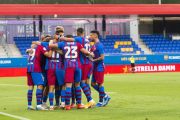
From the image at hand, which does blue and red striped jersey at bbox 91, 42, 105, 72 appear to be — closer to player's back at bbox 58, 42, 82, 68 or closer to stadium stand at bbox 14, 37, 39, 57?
player's back at bbox 58, 42, 82, 68

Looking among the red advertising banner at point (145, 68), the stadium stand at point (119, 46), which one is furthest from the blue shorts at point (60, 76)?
the stadium stand at point (119, 46)

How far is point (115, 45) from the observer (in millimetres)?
43531

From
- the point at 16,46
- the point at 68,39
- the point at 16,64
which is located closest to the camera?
the point at 68,39

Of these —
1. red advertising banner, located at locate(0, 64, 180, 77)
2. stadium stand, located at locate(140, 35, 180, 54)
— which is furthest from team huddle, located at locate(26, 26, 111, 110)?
stadium stand, located at locate(140, 35, 180, 54)

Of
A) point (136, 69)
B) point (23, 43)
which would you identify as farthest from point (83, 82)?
point (23, 43)

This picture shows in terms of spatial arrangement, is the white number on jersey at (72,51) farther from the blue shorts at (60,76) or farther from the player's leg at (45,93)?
the player's leg at (45,93)

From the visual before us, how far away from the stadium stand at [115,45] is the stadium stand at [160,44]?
1.76 meters

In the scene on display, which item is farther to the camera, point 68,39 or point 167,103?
point 167,103

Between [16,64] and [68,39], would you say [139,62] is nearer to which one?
[16,64]

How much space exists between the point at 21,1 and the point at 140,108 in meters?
43.8

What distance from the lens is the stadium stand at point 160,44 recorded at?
143 feet

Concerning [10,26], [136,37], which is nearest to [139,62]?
[136,37]

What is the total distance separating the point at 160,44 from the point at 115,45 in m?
5.46

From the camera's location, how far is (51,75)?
10.8m
